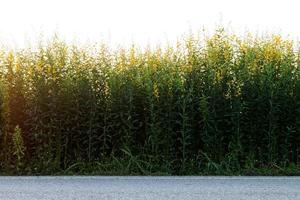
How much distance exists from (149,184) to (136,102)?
3.14 metres

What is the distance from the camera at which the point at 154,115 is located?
12188mm

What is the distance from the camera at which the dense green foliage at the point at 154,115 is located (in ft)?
40.1

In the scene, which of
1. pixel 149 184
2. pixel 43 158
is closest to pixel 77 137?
pixel 43 158

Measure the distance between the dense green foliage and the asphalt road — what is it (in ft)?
4.69

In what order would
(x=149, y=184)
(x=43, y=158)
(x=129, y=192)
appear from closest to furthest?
(x=129, y=192) → (x=149, y=184) → (x=43, y=158)

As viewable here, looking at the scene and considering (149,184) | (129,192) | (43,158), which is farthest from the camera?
(43,158)

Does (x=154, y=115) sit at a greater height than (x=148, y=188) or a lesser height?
greater

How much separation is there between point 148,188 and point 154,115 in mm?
3348

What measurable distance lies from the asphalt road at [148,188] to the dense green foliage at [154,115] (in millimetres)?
1431

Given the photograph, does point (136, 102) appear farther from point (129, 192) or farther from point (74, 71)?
point (129, 192)

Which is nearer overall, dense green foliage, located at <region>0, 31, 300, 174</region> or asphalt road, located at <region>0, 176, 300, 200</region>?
asphalt road, located at <region>0, 176, 300, 200</region>

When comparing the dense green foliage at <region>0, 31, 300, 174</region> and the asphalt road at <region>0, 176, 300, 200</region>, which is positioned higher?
the dense green foliage at <region>0, 31, 300, 174</region>

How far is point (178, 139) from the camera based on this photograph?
12.2 metres

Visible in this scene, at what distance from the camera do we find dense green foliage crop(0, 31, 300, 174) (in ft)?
40.1
